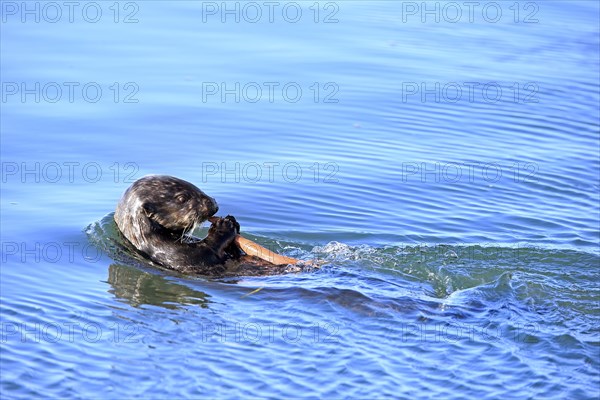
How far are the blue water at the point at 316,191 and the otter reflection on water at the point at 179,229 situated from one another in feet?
0.74

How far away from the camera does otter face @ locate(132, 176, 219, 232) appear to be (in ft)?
32.7

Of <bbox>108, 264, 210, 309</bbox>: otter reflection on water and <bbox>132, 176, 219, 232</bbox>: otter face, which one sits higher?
<bbox>132, 176, 219, 232</bbox>: otter face

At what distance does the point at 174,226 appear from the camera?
10117mm

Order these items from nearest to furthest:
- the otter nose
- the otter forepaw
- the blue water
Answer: the blue water → the otter forepaw → the otter nose

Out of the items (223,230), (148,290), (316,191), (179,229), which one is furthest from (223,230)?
(316,191)

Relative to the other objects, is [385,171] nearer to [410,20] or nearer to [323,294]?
[323,294]

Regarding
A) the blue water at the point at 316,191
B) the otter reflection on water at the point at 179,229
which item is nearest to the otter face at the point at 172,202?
the otter reflection on water at the point at 179,229

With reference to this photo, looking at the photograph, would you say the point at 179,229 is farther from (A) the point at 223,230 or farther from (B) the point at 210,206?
(A) the point at 223,230

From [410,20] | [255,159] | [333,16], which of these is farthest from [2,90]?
[410,20]

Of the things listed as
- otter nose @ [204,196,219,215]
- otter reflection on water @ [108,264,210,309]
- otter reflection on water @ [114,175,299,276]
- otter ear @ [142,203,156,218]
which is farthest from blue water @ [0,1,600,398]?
otter nose @ [204,196,219,215]

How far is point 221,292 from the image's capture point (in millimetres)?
9422

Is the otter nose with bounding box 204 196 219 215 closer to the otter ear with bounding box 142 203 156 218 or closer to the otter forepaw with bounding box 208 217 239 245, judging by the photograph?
the otter forepaw with bounding box 208 217 239 245

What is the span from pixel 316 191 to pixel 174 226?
2534 millimetres

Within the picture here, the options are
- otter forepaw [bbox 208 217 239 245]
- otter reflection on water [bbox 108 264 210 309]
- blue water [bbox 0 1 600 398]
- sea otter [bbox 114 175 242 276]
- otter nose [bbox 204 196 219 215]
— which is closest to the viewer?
blue water [bbox 0 1 600 398]
